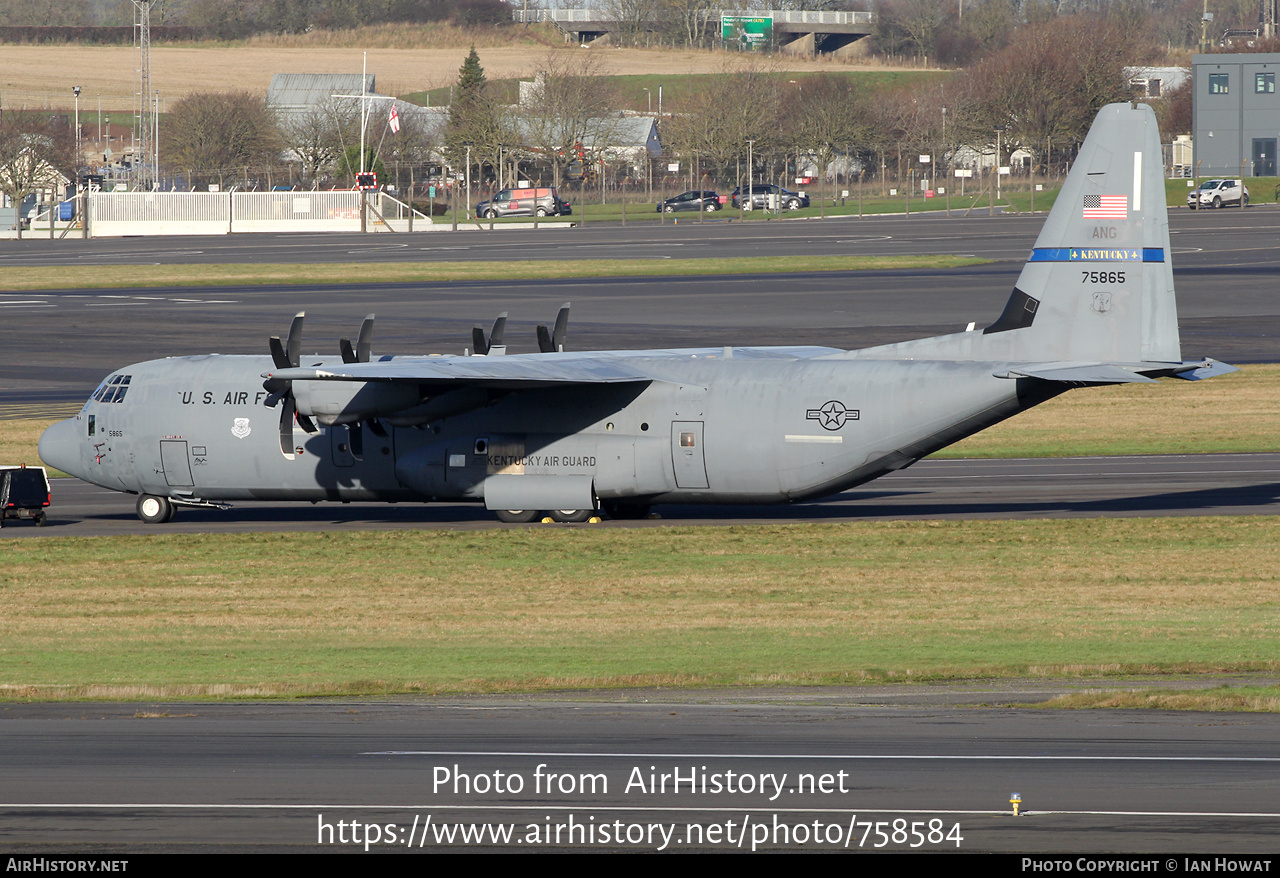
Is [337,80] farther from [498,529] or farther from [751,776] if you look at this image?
[751,776]

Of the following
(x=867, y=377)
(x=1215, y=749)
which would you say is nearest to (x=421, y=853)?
(x=1215, y=749)

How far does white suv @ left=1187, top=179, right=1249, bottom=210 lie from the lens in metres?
117

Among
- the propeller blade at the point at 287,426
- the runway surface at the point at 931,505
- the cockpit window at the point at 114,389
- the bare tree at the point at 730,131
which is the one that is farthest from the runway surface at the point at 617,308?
the bare tree at the point at 730,131

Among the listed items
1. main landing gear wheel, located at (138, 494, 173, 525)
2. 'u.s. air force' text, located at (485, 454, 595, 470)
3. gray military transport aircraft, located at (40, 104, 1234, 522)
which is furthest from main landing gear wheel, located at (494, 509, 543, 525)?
main landing gear wheel, located at (138, 494, 173, 525)

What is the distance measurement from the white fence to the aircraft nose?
87573mm

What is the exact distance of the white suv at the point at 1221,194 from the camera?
116750 millimetres

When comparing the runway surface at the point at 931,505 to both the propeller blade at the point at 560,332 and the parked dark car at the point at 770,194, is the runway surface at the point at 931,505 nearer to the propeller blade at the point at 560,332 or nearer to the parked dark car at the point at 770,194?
the propeller blade at the point at 560,332

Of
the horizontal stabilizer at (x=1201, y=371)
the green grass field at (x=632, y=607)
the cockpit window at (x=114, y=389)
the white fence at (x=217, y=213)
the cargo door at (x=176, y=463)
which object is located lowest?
the green grass field at (x=632, y=607)

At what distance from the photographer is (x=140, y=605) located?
23.6m

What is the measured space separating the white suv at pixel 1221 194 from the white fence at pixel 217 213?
64716 mm

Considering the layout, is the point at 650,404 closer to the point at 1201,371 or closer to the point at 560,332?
the point at 560,332

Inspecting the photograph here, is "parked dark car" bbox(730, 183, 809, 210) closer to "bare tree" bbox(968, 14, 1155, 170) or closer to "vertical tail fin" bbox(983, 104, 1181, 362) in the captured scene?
"bare tree" bbox(968, 14, 1155, 170)

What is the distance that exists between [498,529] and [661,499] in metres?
3.38

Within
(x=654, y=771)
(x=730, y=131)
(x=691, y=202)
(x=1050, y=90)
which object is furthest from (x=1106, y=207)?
(x=730, y=131)
